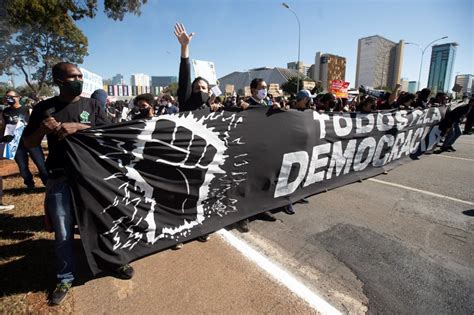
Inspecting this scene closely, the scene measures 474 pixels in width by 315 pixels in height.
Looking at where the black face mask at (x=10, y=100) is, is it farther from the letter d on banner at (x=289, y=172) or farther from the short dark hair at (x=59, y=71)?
the letter d on banner at (x=289, y=172)

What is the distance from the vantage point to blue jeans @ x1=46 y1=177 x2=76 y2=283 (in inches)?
93.7

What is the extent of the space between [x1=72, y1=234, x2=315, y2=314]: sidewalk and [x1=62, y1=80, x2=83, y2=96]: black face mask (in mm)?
1792

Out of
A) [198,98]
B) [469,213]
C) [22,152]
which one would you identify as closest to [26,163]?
[22,152]

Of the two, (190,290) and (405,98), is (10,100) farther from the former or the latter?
(405,98)

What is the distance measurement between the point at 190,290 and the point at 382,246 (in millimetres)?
2326

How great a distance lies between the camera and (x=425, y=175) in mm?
6305

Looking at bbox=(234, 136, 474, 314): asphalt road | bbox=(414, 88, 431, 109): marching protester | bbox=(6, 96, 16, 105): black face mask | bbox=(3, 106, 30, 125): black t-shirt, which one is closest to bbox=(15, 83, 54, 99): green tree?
bbox=(6, 96, 16, 105): black face mask

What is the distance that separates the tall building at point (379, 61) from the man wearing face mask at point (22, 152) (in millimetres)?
145111

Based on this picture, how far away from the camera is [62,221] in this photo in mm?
2398

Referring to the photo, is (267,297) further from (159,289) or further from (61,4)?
(61,4)

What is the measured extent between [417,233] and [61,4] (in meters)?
13.4

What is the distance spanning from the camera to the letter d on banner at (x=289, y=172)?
4109 mm

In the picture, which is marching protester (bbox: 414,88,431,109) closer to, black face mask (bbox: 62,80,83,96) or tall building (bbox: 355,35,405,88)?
black face mask (bbox: 62,80,83,96)

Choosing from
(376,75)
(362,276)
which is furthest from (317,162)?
(376,75)
